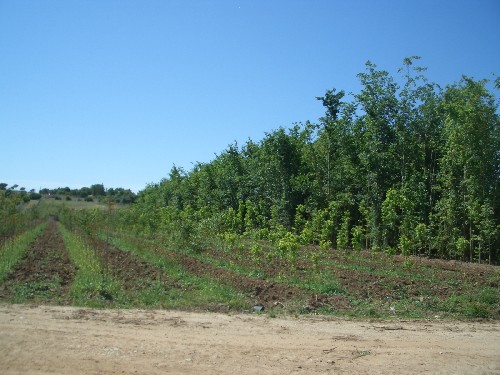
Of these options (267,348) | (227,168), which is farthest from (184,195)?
(267,348)

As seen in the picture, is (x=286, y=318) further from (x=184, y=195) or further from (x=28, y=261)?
(x=184, y=195)

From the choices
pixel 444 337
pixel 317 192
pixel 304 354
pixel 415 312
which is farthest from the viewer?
pixel 317 192

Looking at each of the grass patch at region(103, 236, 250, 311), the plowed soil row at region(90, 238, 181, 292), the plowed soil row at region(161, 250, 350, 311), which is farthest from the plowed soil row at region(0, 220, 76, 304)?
the plowed soil row at region(161, 250, 350, 311)

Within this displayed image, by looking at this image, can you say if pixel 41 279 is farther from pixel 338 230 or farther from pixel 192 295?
pixel 338 230

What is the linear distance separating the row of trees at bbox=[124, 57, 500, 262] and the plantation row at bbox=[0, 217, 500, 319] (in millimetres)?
1787

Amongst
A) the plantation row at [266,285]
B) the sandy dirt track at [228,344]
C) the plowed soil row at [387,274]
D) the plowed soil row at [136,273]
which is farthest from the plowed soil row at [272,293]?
the plowed soil row at [136,273]

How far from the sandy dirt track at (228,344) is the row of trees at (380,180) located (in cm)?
870

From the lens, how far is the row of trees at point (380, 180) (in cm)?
Answer: 2125

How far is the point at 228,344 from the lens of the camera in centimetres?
792

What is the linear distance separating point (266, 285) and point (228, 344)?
19.2 ft

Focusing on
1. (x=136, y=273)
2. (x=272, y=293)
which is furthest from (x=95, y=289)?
(x=272, y=293)

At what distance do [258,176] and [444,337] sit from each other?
923 inches

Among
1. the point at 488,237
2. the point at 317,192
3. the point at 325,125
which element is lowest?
the point at 488,237

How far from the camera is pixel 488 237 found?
789 inches
